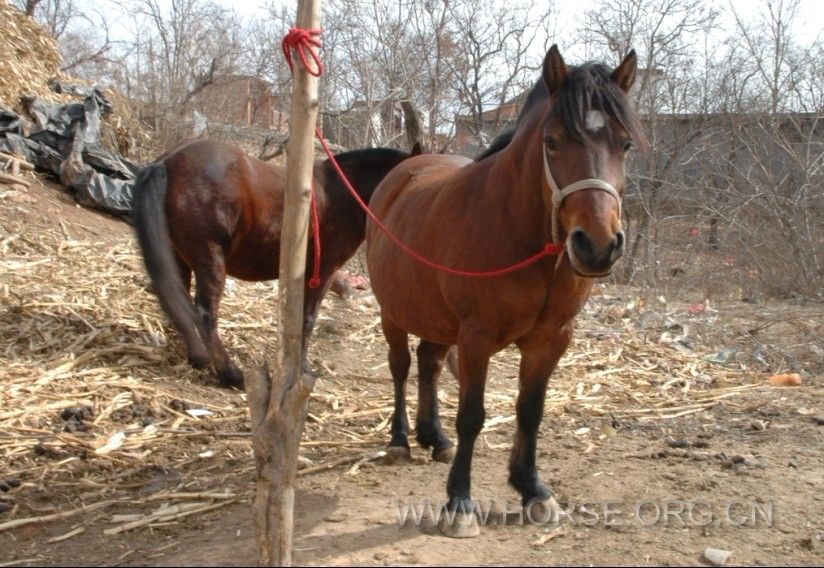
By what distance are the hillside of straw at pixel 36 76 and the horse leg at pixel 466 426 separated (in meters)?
9.46

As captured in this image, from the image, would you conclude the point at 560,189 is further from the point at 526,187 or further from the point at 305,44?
the point at 305,44

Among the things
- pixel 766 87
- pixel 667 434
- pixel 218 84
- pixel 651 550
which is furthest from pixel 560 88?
pixel 218 84

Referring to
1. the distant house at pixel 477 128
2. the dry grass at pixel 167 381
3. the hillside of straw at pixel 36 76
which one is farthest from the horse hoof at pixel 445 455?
the distant house at pixel 477 128

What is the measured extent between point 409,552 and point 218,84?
16949 mm

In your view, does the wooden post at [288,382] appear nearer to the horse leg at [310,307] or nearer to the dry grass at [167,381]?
the dry grass at [167,381]

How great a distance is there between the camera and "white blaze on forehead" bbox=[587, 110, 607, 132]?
115 inches

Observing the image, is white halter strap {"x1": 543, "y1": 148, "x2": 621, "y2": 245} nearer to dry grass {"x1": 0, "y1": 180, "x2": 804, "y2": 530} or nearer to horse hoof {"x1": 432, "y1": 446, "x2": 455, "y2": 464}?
horse hoof {"x1": 432, "y1": 446, "x2": 455, "y2": 464}

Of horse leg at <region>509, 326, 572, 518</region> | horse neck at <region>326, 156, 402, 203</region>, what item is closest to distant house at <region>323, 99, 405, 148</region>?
horse neck at <region>326, 156, 402, 203</region>

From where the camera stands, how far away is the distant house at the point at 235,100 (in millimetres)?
17797

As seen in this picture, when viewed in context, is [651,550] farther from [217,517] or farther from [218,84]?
[218,84]

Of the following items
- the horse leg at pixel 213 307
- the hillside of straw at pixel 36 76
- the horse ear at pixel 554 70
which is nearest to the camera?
the horse ear at pixel 554 70

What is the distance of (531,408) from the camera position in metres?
3.63

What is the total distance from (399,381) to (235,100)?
15.9m

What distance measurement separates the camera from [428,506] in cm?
357
